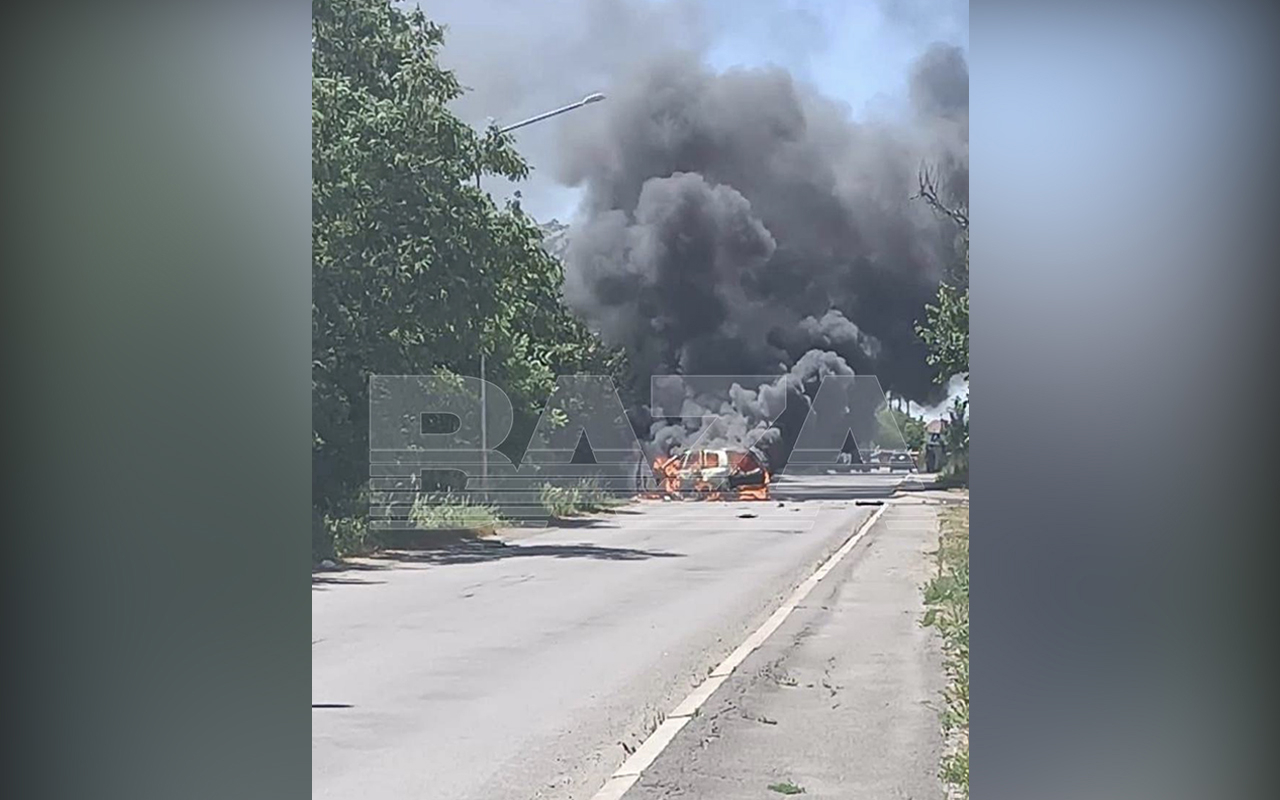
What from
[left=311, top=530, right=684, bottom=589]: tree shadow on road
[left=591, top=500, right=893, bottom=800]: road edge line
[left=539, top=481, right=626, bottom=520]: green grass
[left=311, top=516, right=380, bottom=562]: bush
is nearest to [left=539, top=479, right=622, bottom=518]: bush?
[left=539, top=481, right=626, bottom=520]: green grass

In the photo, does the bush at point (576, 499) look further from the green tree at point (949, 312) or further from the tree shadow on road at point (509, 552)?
the green tree at point (949, 312)

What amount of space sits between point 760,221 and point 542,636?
4.60 feet

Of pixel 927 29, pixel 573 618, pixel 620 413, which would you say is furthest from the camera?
pixel 573 618

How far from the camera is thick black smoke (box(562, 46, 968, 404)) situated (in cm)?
388

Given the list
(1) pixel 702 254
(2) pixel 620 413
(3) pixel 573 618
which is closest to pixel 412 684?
(3) pixel 573 618

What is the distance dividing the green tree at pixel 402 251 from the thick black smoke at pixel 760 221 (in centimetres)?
26

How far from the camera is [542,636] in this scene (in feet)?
14.4

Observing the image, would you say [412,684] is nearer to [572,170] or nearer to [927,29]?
[572,170]

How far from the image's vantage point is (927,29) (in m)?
3.77
